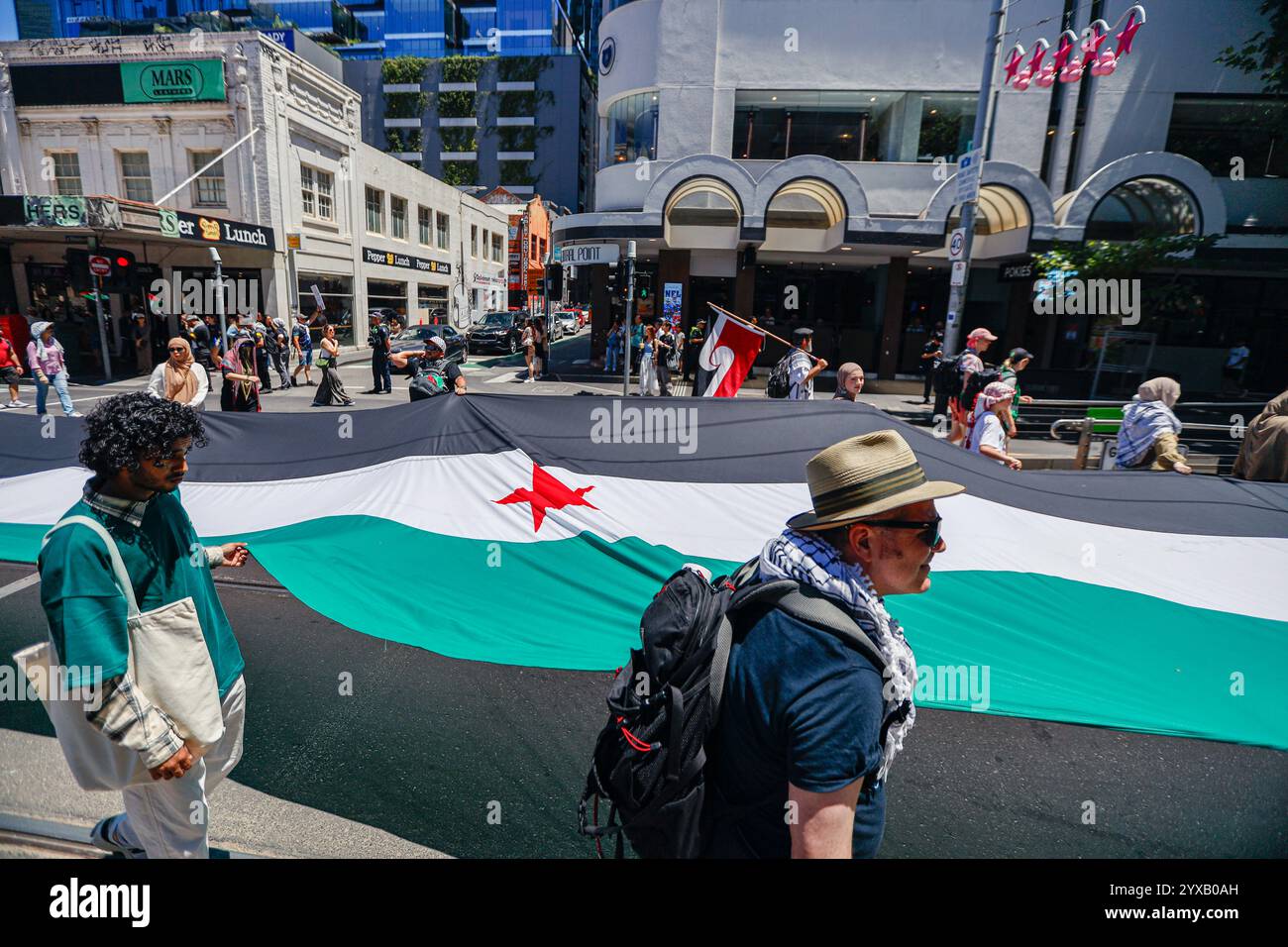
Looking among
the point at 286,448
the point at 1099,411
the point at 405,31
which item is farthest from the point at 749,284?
the point at 405,31

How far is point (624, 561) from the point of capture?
158 inches

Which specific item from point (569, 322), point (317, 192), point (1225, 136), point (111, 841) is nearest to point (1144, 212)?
point (1225, 136)

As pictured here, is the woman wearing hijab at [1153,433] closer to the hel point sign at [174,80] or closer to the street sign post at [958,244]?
the street sign post at [958,244]

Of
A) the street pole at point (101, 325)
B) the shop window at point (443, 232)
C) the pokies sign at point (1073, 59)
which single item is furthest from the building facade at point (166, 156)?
the pokies sign at point (1073, 59)

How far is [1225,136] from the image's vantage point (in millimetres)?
21594

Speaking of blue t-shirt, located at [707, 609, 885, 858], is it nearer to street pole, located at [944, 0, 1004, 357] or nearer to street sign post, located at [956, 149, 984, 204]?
street pole, located at [944, 0, 1004, 357]

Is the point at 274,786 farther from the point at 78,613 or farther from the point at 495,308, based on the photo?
the point at 495,308

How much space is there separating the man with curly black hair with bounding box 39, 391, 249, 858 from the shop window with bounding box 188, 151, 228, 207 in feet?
90.2

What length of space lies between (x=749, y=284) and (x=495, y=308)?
1277 inches

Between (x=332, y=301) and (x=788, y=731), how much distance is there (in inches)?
1284

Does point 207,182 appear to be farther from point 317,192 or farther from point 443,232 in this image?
point 443,232

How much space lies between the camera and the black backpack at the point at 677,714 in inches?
Result: 66.7

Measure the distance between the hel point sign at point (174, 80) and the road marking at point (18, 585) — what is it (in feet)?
78.9
